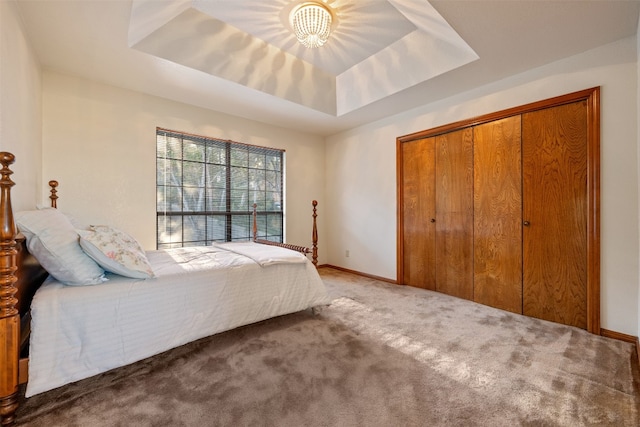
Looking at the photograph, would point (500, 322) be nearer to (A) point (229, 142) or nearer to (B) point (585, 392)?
(B) point (585, 392)

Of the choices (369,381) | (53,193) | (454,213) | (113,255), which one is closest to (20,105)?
(53,193)

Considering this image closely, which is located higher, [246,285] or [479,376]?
[246,285]

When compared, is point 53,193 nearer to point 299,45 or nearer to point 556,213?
point 299,45

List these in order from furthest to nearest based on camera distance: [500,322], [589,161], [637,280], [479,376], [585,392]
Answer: [500,322], [589,161], [637,280], [479,376], [585,392]

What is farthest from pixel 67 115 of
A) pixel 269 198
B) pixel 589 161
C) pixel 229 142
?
pixel 589 161

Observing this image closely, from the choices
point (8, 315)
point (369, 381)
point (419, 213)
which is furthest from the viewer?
point (419, 213)

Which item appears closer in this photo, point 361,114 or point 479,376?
point 479,376

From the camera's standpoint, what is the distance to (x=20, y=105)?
198cm

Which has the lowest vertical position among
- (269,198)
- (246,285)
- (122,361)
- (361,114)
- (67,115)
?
(122,361)

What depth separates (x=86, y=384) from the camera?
1.63 metres

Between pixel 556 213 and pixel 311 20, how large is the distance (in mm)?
2754

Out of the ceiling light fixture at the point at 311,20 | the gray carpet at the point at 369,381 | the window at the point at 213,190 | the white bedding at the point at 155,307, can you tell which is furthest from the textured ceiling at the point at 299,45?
the gray carpet at the point at 369,381

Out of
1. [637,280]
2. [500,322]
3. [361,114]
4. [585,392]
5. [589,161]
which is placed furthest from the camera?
[361,114]

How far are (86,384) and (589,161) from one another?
402cm
